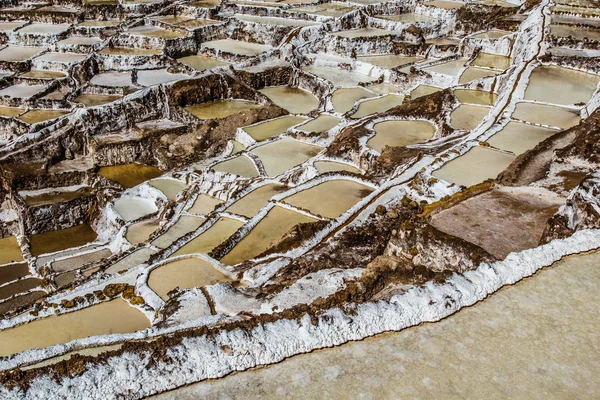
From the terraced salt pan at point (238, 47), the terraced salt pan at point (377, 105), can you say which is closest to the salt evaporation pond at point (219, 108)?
the terraced salt pan at point (238, 47)

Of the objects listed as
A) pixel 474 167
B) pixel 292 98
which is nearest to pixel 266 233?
pixel 474 167

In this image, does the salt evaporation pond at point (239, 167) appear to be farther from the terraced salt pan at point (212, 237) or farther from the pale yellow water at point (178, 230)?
the terraced salt pan at point (212, 237)

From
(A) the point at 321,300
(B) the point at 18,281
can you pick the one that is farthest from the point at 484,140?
(B) the point at 18,281

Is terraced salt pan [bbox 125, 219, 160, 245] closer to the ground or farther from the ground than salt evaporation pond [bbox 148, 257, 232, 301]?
closer to the ground

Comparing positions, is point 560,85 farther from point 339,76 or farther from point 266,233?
point 266,233

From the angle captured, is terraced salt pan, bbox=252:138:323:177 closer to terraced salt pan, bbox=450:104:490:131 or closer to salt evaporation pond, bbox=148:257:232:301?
terraced salt pan, bbox=450:104:490:131

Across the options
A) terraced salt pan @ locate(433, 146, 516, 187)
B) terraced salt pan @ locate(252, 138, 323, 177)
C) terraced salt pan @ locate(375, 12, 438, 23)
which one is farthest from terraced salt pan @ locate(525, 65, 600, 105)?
terraced salt pan @ locate(375, 12, 438, 23)
